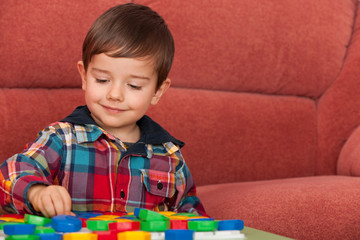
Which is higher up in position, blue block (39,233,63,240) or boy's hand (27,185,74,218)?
blue block (39,233,63,240)

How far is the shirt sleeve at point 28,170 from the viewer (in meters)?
0.93

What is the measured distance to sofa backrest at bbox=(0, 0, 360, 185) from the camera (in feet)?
4.82

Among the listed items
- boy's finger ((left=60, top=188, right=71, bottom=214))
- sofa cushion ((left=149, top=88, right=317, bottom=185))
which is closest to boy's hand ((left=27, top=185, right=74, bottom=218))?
boy's finger ((left=60, top=188, right=71, bottom=214))

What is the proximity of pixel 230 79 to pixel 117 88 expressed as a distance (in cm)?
78

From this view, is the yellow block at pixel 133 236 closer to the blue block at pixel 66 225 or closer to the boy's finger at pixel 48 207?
the blue block at pixel 66 225

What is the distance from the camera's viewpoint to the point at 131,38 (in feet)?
3.84

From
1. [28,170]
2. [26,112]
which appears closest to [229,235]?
[28,170]

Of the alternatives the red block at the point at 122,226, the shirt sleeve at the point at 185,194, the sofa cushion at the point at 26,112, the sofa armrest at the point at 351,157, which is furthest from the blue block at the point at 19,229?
the sofa armrest at the point at 351,157

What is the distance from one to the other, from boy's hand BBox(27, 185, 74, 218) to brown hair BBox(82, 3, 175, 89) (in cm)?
38

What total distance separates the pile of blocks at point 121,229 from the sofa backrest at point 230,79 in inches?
29.9

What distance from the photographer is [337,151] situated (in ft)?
6.55

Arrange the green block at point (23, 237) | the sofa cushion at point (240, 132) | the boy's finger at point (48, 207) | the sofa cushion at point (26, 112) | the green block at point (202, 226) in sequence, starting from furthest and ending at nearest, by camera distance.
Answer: the sofa cushion at point (240, 132) < the sofa cushion at point (26, 112) < the boy's finger at point (48, 207) < the green block at point (202, 226) < the green block at point (23, 237)

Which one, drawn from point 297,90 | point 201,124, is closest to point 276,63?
point 297,90

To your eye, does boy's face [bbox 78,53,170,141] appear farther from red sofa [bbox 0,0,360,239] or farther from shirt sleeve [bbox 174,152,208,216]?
red sofa [bbox 0,0,360,239]
